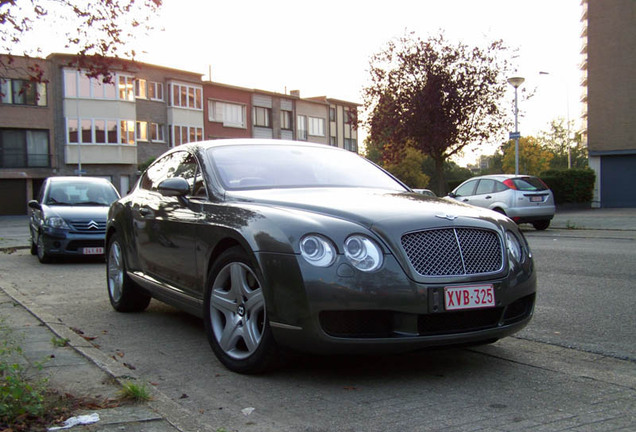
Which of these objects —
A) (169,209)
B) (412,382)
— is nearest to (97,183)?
(169,209)

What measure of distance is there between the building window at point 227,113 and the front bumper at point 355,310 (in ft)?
174

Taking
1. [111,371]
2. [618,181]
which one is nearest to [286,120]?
[618,181]

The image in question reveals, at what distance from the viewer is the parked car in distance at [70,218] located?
11.9 m

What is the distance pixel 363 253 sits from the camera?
3.78 m

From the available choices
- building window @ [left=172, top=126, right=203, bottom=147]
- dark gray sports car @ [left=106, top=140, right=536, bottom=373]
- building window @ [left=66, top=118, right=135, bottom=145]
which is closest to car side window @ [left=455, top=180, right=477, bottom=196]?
dark gray sports car @ [left=106, top=140, right=536, bottom=373]

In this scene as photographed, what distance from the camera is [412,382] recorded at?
13.0 ft

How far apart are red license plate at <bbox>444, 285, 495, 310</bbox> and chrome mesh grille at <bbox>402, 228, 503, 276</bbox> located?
3.8 inches

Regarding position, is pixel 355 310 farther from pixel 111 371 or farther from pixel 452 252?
pixel 111 371

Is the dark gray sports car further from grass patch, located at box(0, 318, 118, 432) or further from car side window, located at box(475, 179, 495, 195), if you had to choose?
car side window, located at box(475, 179, 495, 195)

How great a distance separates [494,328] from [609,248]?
8.58 metres

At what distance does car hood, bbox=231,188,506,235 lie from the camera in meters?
3.95

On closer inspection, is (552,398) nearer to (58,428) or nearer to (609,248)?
(58,428)

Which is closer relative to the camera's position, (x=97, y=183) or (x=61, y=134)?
(x=97, y=183)

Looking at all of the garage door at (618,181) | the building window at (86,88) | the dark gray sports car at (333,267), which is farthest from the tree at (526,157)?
the dark gray sports car at (333,267)
